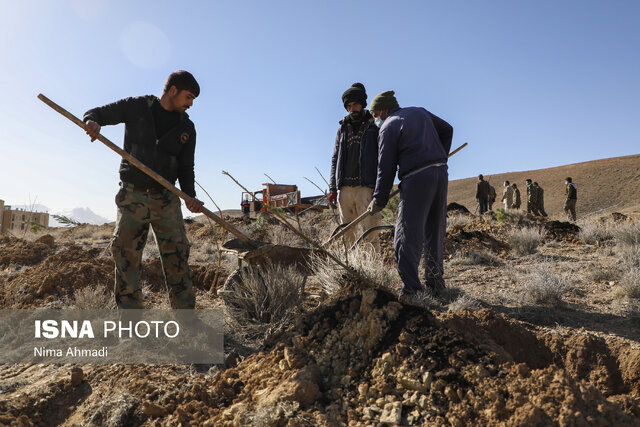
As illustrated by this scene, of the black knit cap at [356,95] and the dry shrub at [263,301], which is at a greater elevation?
the black knit cap at [356,95]

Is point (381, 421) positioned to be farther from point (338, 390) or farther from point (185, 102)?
point (185, 102)

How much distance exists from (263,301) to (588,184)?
180 ft

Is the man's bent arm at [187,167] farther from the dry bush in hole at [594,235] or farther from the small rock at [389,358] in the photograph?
the dry bush in hole at [594,235]

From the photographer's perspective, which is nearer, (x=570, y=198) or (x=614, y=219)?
(x=614, y=219)

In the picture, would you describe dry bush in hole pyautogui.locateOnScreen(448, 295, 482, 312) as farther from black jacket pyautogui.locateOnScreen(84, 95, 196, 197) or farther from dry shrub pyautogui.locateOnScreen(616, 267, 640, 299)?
black jacket pyautogui.locateOnScreen(84, 95, 196, 197)

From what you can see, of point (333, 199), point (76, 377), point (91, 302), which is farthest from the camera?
point (333, 199)

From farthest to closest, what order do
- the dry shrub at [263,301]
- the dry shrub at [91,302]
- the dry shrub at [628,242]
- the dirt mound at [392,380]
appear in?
the dry shrub at [628,242] → the dry shrub at [91,302] → the dry shrub at [263,301] → the dirt mound at [392,380]

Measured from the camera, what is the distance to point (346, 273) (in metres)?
3.72

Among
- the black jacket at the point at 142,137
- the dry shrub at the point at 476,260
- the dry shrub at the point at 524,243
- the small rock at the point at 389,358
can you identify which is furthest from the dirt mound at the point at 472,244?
the small rock at the point at 389,358

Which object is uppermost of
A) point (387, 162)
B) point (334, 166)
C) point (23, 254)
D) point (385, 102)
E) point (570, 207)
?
point (385, 102)

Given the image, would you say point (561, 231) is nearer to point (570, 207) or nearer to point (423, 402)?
point (570, 207)

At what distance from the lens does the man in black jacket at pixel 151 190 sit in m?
3.13

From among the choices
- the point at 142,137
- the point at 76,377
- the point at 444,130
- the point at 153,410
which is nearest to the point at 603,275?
the point at 444,130

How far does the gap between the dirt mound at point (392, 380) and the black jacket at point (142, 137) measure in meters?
1.60
